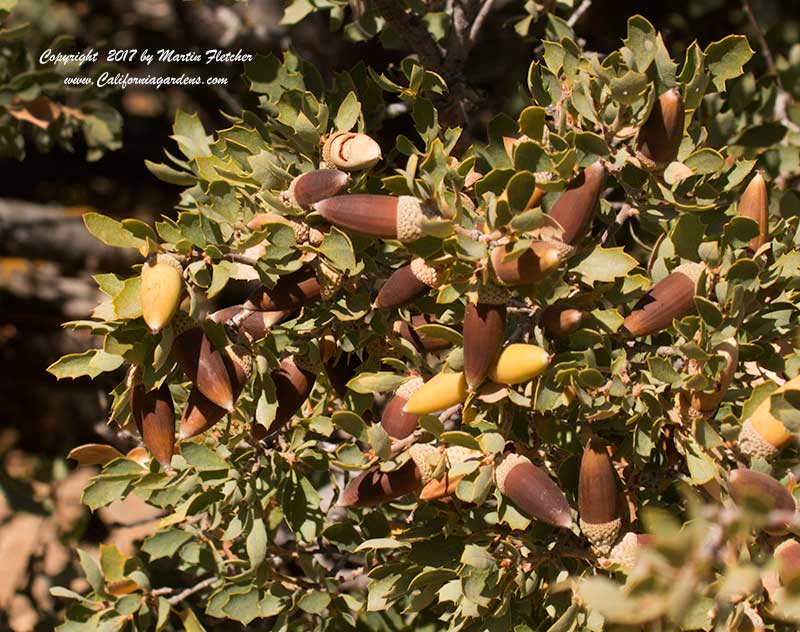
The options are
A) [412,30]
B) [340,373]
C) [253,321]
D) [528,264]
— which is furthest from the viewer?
[412,30]

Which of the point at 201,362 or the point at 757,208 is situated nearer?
the point at 201,362

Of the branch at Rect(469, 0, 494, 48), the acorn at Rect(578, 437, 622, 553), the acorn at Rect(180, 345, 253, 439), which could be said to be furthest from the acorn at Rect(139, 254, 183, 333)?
the branch at Rect(469, 0, 494, 48)

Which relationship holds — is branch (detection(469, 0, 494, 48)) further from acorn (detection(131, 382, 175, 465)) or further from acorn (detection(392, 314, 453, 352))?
acorn (detection(131, 382, 175, 465))

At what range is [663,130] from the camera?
1.11 m

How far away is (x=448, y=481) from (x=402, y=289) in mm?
237

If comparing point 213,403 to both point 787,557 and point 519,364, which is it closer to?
point 519,364

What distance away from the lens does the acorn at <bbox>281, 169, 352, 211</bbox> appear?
1145 millimetres

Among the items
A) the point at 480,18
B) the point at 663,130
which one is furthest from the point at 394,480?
the point at 480,18

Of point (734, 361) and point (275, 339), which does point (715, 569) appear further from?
point (275, 339)

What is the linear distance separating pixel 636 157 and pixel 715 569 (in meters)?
0.49

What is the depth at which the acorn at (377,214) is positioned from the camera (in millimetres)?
1046

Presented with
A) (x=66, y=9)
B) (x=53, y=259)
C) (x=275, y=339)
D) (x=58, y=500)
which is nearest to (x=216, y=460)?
(x=275, y=339)

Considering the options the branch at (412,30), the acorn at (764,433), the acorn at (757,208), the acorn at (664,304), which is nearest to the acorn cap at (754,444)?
the acorn at (764,433)

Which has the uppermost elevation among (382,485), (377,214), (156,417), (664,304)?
(377,214)
